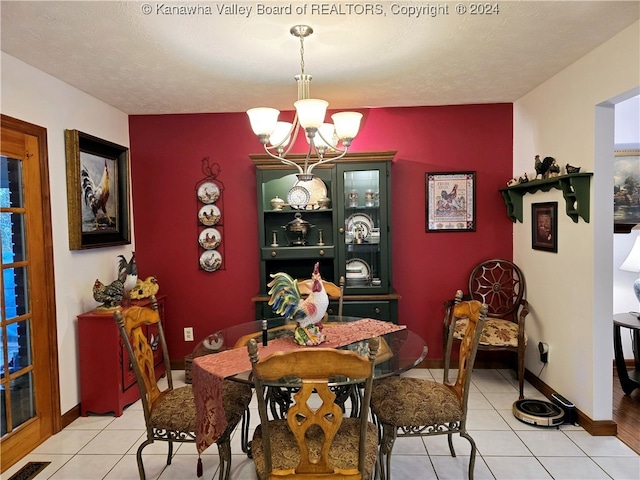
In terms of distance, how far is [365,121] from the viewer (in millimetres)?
3781

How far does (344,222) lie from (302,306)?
61.1 inches

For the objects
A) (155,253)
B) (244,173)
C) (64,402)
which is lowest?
(64,402)

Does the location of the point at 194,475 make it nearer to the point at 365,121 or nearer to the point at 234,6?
the point at 234,6

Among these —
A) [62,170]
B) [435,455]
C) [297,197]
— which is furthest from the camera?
[297,197]

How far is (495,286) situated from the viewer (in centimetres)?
378

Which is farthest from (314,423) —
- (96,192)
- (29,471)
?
(96,192)

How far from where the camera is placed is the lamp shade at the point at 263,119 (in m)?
2.15

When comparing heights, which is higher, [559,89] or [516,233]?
[559,89]

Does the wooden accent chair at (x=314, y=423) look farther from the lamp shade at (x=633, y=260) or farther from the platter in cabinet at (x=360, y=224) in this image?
the lamp shade at (x=633, y=260)

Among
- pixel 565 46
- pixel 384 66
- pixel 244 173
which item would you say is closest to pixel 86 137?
pixel 244 173

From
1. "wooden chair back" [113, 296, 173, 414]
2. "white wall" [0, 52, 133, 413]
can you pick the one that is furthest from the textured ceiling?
"wooden chair back" [113, 296, 173, 414]

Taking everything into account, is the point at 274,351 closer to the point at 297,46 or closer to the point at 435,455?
the point at 435,455

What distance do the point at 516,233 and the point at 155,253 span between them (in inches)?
129

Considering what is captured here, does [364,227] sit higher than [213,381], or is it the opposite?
[364,227]
